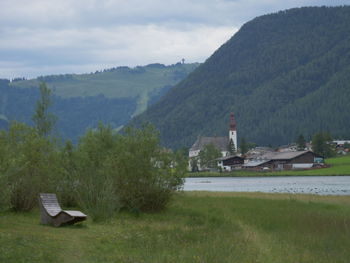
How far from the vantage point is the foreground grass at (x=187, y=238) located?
18.1 m

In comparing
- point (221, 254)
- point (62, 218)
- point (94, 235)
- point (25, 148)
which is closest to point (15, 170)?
point (62, 218)

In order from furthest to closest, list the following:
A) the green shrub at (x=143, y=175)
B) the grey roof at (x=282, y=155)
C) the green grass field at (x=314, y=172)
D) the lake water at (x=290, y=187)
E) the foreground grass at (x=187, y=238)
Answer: the grey roof at (x=282, y=155)
the green grass field at (x=314, y=172)
the lake water at (x=290, y=187)
the green shrub at (x=143, y=175)
the foreground grass at (x=187, y=238)

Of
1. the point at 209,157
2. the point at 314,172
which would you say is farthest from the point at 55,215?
the point at 209,157

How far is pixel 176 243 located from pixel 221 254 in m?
3.02

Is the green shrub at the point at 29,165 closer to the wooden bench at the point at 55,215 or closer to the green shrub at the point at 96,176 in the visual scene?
the green shrub at the point at 96,176

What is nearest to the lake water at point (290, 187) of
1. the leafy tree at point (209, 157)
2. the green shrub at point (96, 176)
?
the green shrub at point (96, 176)

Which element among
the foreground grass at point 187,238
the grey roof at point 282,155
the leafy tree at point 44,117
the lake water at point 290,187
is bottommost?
the lake water at point 290,187

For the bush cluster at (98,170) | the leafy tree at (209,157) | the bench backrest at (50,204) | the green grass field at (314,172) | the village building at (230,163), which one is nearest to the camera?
the bench backrest at (50,204)

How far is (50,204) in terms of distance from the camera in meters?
25.8

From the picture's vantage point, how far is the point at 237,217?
32.0 meters

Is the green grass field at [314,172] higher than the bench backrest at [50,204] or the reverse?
the reverse

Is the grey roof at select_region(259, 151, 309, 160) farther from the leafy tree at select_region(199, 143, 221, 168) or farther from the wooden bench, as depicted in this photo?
the wooden bench

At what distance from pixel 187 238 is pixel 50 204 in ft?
20.0

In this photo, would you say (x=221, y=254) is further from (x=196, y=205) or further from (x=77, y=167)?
(x=196, y=205)
